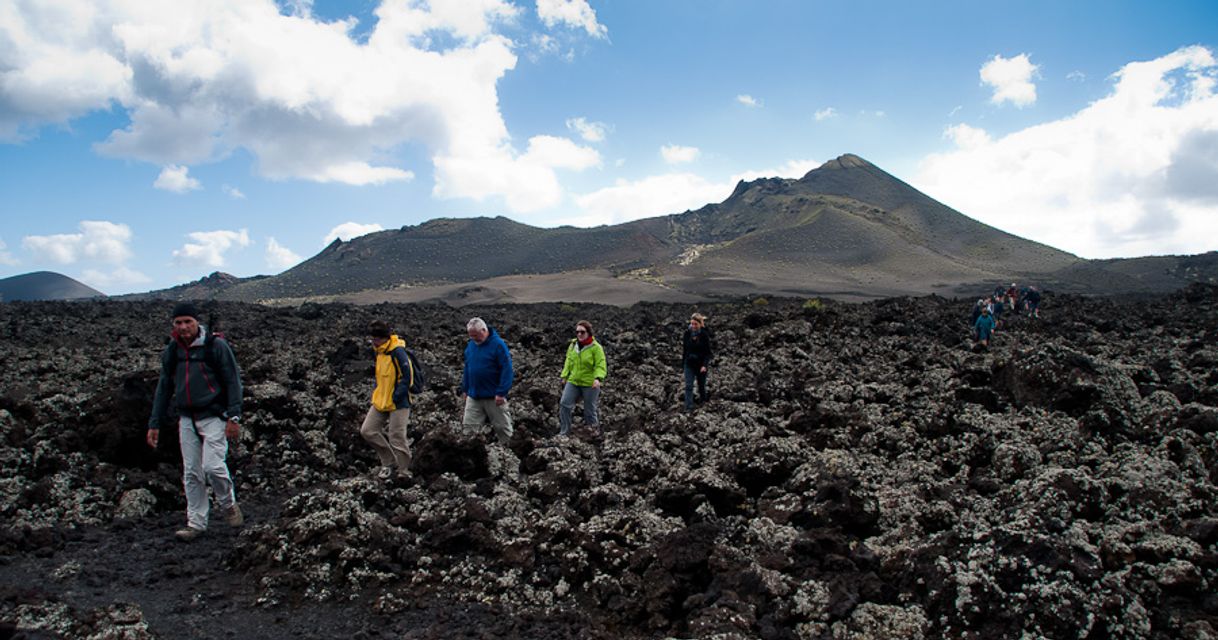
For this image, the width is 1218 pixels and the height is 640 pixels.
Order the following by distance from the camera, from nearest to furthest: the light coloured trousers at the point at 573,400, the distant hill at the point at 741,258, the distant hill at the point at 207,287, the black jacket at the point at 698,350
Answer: the light coloured trousers at the point at 573,400, the black jacket at the point at 698,350, the distant hill at the point at 741,258, the distant hill at the point at 207,287

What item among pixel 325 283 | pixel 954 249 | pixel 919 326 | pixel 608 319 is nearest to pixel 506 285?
pixel 325 283

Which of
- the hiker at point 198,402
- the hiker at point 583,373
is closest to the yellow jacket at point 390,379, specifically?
the hiker at point 198,402

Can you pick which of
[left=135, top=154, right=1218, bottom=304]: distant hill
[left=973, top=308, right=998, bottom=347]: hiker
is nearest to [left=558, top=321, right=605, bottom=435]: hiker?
[left=973, top=308, right=998, bottom=347]: hiker

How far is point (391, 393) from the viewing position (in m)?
6.70

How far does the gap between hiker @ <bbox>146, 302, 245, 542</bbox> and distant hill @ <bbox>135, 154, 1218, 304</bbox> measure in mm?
56731

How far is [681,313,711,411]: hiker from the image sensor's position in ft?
33.6

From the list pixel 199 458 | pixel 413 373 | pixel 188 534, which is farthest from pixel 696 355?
pixel 188 534

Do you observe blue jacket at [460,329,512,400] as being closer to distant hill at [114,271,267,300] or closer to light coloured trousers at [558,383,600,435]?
light coloured trousers at [558,383,600,435]

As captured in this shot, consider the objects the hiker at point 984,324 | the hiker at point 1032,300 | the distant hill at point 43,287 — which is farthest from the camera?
the distant hill at point 43,287

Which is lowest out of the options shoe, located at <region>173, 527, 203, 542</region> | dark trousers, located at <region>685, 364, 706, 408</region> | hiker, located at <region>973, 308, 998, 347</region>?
shoe, located at <region>173, 527, 203, 542</region>

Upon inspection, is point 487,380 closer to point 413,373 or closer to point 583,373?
point 413,373

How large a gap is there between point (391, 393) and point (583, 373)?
2451mm

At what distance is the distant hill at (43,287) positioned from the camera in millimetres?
113000

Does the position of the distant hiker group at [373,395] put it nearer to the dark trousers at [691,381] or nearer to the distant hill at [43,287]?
the dark trousers at [691,381]
